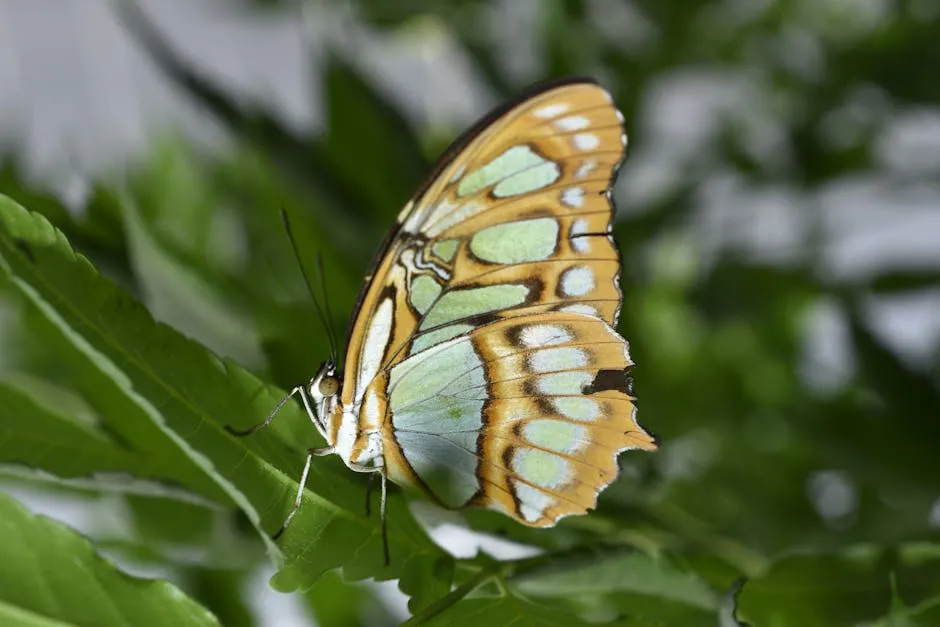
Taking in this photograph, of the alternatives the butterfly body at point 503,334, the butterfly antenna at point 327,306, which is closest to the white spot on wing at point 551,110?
A: the butterfly body at point 503,334

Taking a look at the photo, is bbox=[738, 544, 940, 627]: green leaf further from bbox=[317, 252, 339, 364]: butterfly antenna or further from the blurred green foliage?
bbox=[317, 252, 339, 364]: butterfly antenna

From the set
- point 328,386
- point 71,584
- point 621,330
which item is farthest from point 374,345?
point 621,330

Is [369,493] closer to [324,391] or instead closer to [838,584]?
[324,391]

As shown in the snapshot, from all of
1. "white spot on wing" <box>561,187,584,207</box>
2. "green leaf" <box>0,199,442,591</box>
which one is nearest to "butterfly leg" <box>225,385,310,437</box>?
"green leaf" <box>0,199,442,591</box>

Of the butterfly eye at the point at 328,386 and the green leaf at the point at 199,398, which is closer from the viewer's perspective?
the green leaf at the point at 199,398

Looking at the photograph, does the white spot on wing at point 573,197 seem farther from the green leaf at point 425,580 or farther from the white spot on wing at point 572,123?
the green leaf at point 425,580

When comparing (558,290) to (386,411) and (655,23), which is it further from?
(655,23)
